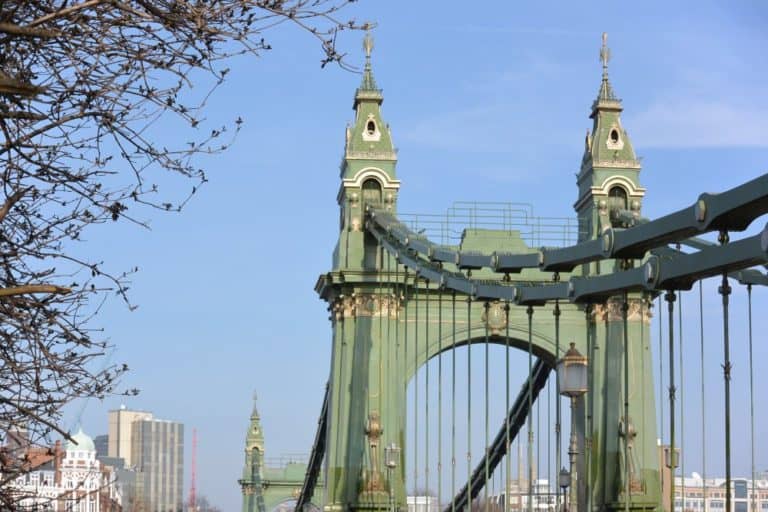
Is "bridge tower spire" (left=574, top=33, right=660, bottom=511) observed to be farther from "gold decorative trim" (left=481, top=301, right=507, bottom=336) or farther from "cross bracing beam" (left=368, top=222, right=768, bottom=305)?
"cross bracing beam" (left=368, top=222, right=768, bottom=305)

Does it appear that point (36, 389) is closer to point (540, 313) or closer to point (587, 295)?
point (587, 295)

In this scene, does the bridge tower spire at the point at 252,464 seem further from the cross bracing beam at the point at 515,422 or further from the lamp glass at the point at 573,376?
the lamp glass at the point at 573,376

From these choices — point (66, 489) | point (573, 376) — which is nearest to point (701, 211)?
point (573, 376)

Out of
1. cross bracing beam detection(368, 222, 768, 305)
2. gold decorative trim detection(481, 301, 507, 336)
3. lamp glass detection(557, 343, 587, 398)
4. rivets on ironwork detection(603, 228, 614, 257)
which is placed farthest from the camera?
gold decorative trim detection(481, 301, 507, 336)

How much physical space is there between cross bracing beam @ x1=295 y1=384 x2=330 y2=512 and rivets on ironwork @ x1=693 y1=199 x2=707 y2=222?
29.3 meters

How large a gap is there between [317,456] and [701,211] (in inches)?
1518

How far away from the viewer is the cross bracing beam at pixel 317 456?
150 ft

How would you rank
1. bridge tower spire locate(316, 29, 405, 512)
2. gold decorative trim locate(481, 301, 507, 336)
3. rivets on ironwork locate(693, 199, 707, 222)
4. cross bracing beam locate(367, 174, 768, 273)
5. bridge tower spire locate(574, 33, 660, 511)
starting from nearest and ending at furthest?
cross bracing beam locate(367, 174, 768, 273)
rivets on ironwork locate(693, 199, 707, 222)
bridge tower spire locate(574, 33, 660, 511)
bridge tower spire locate(316, 29, 405, 512)
gold decorative trim locate(481, 301, 507, 336)

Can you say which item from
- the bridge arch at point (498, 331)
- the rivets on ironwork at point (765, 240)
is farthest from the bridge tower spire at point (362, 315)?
the rivets on ironwork at point (765, 240)

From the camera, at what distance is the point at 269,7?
10.3 m

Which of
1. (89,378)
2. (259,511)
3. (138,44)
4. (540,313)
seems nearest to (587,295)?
(89,378)

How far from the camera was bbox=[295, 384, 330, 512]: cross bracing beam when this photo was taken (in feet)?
150

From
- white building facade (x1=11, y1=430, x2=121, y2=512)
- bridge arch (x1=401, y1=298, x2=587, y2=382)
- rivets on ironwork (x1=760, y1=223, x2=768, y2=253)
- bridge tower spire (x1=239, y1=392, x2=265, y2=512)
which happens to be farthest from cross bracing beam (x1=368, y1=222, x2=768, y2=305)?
bridge tower spire (x1=239, y1=392, x2=265, y2=512)

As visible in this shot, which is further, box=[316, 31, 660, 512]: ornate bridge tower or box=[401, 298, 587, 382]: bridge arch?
box=[401, 298, 587, 382]: bridge arch
